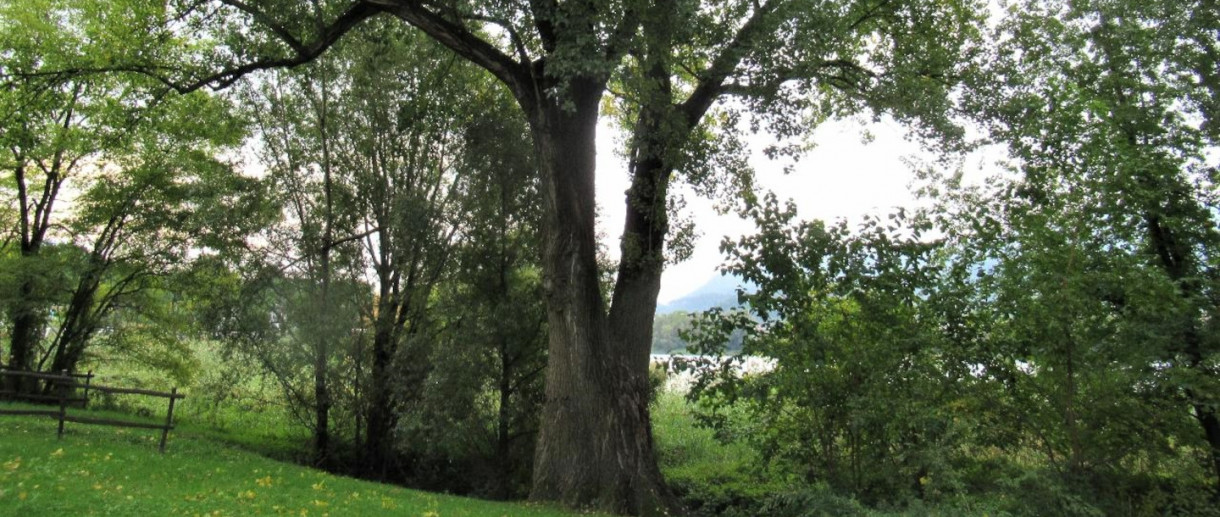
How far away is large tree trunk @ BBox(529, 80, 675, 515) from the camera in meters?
10.4

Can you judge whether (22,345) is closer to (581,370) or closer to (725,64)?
(581,370)

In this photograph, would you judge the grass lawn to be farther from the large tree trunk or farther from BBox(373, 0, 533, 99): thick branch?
BBox(373, 0, 533, 99): thick branch

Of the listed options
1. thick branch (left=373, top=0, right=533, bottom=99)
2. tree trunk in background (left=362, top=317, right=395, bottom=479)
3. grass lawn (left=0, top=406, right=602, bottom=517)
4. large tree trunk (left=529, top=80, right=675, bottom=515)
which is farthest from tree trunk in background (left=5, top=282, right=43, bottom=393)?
large tree trunk (left=529, top=80, right=675, bottom=515)

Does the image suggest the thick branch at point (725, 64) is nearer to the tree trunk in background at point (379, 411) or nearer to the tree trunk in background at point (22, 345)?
the tree trunk in background at point (379, 411)

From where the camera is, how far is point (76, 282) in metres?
19.0

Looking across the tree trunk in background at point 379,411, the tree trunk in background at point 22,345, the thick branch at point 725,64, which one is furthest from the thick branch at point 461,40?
the tree trunk in background at point 22,345

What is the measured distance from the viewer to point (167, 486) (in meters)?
8.75

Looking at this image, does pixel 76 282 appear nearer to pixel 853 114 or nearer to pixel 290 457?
pixel 290 457

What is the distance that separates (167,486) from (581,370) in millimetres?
5463

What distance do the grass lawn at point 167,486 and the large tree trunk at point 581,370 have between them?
90cm

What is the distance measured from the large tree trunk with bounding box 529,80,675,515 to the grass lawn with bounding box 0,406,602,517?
0.90 metres

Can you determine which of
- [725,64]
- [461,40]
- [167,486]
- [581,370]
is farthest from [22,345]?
[725,64]

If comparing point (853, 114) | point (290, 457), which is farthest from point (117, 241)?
point (853, 114)

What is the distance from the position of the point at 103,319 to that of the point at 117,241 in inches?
92.6
